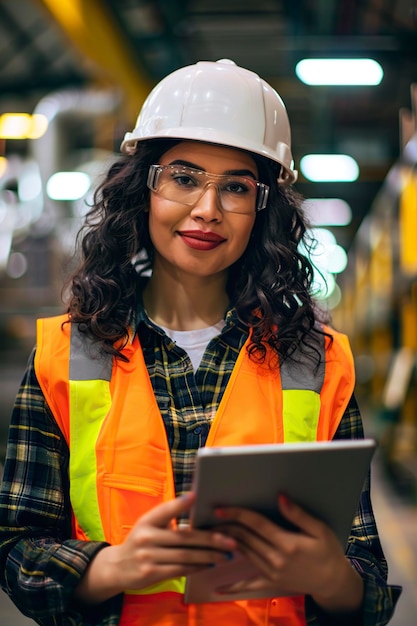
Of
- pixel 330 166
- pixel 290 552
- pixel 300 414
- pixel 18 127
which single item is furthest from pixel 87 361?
pixel 330 166

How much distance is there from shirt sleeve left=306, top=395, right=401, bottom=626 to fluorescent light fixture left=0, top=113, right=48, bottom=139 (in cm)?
567

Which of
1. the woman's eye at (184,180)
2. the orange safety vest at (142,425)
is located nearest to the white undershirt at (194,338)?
the orange safety vest at (142,425)

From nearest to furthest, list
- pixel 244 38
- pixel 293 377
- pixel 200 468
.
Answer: pixel 200 468
pixel 293 377
pixel 244 38

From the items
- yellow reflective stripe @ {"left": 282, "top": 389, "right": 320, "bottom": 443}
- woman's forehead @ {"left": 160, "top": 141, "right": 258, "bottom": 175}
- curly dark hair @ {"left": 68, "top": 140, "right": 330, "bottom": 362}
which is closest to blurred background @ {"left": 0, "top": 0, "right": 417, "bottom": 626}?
curly dark hair @ {"left": 68, "top": 140, "right": 330, "bottom": 362}

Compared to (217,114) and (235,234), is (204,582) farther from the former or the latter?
(217,114)

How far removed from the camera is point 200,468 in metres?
1.17

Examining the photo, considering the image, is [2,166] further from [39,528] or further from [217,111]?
[39,528]

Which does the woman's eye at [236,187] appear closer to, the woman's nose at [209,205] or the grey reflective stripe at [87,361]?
the woman's nose at [209,205]

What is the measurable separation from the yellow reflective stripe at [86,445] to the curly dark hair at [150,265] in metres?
0.14

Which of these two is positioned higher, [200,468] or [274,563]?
[200,468]

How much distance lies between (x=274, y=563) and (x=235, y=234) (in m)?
0.71

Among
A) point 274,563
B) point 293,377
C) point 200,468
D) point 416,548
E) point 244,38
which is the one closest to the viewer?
point 200,468

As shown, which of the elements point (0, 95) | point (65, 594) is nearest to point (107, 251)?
point (65, 594)

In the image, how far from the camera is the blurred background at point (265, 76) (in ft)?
20.1
